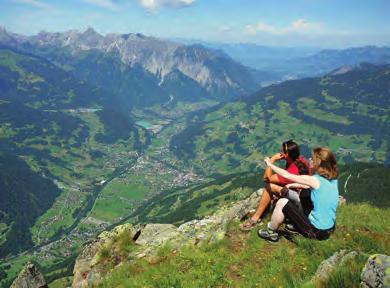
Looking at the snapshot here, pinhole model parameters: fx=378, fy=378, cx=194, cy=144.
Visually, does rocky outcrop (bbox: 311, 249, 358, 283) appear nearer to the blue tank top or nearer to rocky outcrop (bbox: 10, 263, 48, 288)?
the blue tank top

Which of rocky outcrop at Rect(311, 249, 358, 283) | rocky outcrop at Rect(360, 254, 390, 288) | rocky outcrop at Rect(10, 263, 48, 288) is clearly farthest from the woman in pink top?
rocky outcrop at Rect(10, 263, 48, 288)

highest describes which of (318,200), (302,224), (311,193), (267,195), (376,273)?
(376,273)

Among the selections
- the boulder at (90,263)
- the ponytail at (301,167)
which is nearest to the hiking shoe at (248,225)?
the ponytail at (301,167)

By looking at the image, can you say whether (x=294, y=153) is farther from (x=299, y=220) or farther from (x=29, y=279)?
(x=29, y=279)

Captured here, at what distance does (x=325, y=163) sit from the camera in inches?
583

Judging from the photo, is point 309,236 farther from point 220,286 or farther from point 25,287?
point 25,287

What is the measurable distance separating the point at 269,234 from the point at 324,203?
3333mm

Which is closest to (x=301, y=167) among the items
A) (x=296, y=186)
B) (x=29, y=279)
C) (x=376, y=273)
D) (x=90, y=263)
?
(x=296, y=186)

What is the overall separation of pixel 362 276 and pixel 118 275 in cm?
1165

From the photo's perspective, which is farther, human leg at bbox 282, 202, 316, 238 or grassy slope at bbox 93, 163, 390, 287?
human leg at bbox 282, 202, 316, 238

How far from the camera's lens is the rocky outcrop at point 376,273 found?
31.3 feet

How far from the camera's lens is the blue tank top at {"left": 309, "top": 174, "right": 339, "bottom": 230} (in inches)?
597

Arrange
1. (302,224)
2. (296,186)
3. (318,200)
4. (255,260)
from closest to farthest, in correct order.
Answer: (318,200)
(302,224)
(255,260)
(296,186)

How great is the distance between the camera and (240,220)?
2186 centimetres
